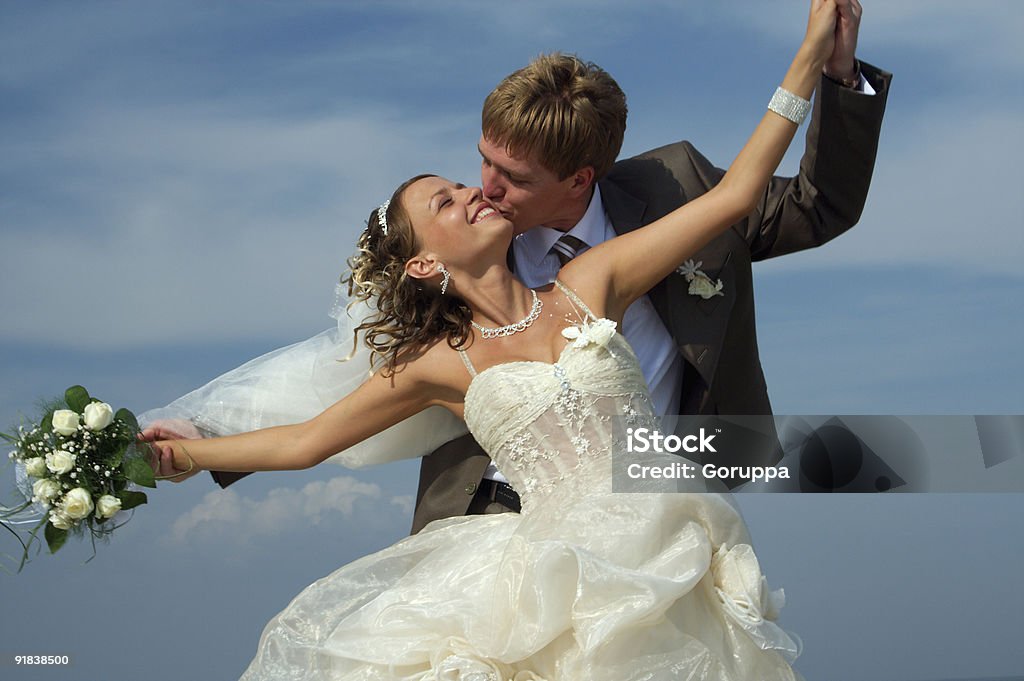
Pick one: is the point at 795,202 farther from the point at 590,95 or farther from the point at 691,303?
the point at 590,95

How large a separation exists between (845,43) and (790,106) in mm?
464

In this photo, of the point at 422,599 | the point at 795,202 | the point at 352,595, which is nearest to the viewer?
the point at 422,599

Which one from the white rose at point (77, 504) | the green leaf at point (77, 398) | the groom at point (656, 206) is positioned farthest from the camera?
the groom at point (656, 206)

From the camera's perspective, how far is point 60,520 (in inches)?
211

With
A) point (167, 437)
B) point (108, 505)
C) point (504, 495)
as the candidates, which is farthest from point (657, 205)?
point (108, 505)

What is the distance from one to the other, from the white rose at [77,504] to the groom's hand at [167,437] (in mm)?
379

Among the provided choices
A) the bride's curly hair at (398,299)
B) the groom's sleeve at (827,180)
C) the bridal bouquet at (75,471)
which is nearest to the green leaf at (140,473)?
the bridal bouquet at (75,471)

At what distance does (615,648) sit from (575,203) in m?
2.29

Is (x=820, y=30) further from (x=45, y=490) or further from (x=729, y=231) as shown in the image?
(x=45, y=490)

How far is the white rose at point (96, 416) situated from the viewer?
17.7ft

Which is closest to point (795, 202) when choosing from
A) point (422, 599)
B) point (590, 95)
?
point (590, 95)

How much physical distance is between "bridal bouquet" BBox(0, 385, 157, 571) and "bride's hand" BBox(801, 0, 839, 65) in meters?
3.35

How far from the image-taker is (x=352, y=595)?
17.8 feet

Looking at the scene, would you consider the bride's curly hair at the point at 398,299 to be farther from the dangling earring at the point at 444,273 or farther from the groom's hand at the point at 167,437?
the groom's hand at the point at 167,437
